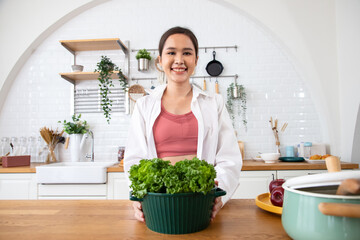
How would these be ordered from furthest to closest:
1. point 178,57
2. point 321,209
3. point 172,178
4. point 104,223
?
1. point 178,57
2. point 104,223
3. point 172,178
4. point 321,209

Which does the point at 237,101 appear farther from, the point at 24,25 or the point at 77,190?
the point at 24,25

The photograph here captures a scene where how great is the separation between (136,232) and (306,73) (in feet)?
11.0

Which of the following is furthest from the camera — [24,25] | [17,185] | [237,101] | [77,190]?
[24,25]

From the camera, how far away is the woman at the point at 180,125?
1536mm

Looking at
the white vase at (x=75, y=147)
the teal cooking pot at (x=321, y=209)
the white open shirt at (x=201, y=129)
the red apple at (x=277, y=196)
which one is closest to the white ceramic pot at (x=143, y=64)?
the white vase at (x=75, y=147)

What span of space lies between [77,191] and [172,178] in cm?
238

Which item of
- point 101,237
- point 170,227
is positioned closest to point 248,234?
point 170,227

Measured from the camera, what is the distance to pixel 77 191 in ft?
9.21

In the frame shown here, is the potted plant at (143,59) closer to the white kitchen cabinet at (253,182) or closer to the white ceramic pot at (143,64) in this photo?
the white ceramic pot at (143,64)

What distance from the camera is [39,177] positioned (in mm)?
2807

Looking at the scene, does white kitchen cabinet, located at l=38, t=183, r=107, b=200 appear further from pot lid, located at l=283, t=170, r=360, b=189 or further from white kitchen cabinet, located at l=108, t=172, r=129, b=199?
pot lid, located at l=283, t=170, r=360, b=189

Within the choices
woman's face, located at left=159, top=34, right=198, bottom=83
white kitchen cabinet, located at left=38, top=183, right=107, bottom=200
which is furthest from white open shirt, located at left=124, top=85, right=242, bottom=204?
white kitchen cabinet, located at left=38, top=183, right=107, bottom=200

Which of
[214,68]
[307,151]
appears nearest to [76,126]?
→ [214,68]

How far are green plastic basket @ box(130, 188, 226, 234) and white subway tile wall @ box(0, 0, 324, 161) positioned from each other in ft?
9.29
